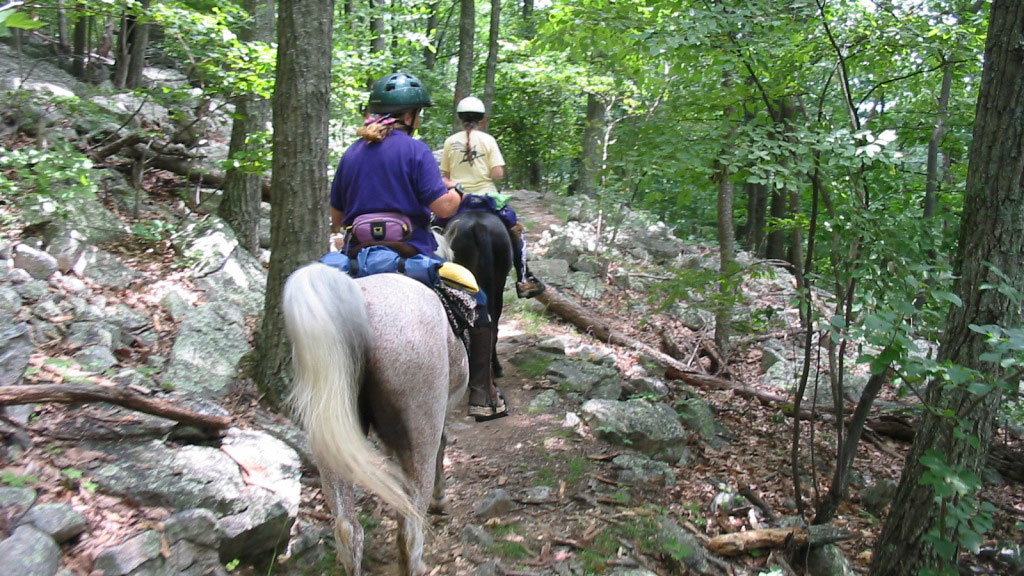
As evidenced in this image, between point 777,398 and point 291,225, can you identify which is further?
point 777,398

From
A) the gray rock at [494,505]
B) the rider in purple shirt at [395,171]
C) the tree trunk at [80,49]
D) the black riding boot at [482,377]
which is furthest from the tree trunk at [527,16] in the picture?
the gray rock at [494,505]

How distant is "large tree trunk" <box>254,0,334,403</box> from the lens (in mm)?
4398

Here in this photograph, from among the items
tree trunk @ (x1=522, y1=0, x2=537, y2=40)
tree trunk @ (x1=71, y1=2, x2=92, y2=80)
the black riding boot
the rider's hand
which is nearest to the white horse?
the black riding boot

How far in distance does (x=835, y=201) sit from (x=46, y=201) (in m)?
6.59

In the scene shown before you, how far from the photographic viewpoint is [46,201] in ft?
18.2

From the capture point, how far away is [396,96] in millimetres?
3801

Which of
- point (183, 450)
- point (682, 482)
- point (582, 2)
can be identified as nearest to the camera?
point (183, 450)

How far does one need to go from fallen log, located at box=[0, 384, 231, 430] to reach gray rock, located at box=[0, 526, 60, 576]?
0.80 meters

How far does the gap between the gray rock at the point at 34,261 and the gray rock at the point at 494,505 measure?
4004 millimetres

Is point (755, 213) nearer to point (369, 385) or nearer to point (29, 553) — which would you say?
point (369, 385)

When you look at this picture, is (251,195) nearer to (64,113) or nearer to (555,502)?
(64,113)

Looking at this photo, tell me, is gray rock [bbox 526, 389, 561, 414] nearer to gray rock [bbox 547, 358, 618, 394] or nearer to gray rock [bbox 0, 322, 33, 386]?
gray rock [bbox 547, 358, 618, 394]

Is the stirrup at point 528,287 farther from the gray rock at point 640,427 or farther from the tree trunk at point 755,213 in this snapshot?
the tree trunk at point 755,213

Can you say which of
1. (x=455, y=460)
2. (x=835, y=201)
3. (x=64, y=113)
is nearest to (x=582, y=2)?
(x=835, y=201)
